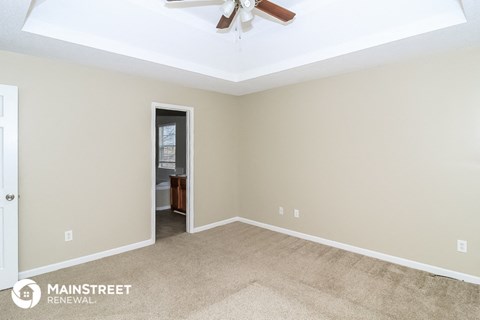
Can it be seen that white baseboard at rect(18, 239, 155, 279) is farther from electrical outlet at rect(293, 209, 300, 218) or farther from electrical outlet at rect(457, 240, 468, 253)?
electrical outlet at rect(457, 240, 468, 253)

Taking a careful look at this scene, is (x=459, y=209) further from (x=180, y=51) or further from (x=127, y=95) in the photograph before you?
(x=127, y=95)

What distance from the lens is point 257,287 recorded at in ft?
9.02

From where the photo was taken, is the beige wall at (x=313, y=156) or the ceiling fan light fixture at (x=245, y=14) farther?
the beige wall at (x=313, y=156)

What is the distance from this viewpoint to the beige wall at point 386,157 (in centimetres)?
287

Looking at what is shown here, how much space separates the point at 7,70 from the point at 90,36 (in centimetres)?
99

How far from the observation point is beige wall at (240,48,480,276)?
287 cm

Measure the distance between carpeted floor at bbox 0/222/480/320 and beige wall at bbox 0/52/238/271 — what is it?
1.15 ft

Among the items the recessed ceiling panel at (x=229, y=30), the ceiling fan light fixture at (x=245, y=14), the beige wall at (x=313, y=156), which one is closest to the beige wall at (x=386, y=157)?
the beige wall at (x=313, y=156)

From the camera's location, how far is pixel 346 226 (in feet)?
12.3

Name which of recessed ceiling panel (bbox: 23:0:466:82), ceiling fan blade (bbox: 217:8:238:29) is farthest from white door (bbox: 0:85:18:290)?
ceiling fan blade (bbox: 217:8:238:29)

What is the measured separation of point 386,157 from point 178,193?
13.1ft

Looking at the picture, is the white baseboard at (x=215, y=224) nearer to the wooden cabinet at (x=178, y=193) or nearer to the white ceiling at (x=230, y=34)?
the wooden cabinet at (x=178, y=193)

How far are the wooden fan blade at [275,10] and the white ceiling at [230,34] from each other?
0.41 metres

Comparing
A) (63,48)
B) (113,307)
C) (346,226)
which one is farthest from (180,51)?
(346,226)
